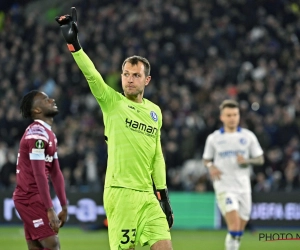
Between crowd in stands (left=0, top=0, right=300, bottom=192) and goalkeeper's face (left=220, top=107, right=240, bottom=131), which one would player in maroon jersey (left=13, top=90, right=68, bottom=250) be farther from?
crowd in stands (left=0, top=0, right=300, bottom=192)

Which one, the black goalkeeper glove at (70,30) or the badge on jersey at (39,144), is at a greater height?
the black goalkeeper glove at (70,30)

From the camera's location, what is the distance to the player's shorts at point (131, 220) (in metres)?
7.31

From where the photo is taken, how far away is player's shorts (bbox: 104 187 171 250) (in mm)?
7309

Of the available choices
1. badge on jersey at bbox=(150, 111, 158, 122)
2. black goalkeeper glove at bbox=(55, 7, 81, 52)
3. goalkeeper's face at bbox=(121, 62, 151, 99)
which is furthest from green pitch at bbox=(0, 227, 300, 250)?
black goalkeeper glove at bbox=(55, 7, 81, 52)

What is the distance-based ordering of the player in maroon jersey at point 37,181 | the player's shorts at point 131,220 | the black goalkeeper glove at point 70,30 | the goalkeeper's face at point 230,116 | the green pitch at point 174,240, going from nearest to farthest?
1. the black goalkeeper glove at point 70,30
2. the player's shorts at point 131,220
3. the player in maroon jersey at point 37,181
4. the goalkeeper's face at point 230,116
5. the green pitch at point 174,240

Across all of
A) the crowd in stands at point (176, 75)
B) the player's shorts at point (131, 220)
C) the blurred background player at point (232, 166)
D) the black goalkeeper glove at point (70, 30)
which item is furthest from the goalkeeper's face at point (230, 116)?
the crowd in stands at point (176, 75)

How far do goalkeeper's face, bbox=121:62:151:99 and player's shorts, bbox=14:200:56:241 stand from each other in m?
1.64

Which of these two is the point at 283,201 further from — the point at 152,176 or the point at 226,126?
the point at 152,176

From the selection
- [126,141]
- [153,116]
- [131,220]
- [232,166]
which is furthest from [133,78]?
[232,166]

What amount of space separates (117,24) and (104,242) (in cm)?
1105

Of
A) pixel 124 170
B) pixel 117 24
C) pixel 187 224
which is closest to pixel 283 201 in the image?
pixel 187 224

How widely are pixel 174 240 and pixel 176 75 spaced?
315 inches

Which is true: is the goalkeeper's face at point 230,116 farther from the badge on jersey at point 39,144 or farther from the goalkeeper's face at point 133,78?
the goalkeeper's face at point 133,78

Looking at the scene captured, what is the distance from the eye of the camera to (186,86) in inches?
871
